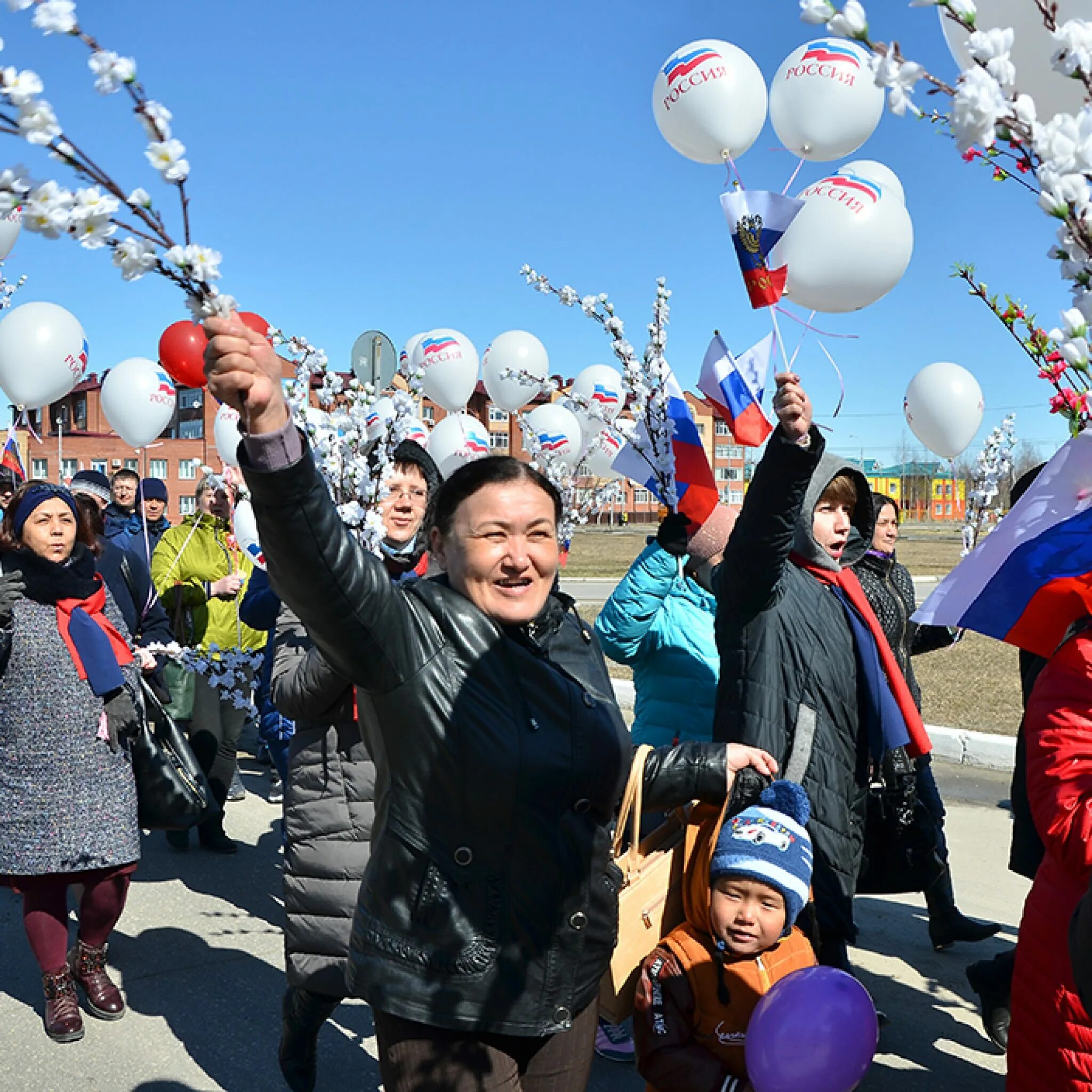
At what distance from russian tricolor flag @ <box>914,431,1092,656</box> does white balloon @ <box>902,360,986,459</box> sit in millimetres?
5817

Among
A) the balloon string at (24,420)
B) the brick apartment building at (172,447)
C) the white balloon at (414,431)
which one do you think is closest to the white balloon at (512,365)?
the balloon string at (24,420)

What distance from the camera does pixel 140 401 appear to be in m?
8.20

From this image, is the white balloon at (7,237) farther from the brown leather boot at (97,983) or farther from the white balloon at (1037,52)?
the white balloon at (1037,52)

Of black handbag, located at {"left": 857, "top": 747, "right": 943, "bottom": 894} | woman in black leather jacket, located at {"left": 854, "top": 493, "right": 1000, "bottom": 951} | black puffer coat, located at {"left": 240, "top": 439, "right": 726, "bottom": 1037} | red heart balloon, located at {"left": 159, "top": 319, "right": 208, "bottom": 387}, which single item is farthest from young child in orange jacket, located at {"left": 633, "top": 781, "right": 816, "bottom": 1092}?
red heart balloon, located at {"left": 159, "top": 319, "right": 208, "bottom": 387}

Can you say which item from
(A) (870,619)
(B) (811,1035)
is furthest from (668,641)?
(B) (811,1035)

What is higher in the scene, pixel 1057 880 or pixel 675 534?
pixel 675 534

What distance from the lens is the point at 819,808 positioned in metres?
2.98

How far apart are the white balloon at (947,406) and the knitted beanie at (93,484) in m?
5.71

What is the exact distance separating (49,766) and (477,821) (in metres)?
2.63

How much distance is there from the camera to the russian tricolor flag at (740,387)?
3.59 m

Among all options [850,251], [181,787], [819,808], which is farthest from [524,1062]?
[850,251]

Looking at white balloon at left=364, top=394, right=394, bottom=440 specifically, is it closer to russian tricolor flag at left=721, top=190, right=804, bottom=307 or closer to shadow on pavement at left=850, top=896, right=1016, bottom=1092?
russian tricolor flag at left=721, top=190, right=804, bottom=307

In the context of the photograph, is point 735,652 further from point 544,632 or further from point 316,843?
point 316,843

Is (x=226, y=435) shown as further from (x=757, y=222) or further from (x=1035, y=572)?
(x=1035, y=572)
